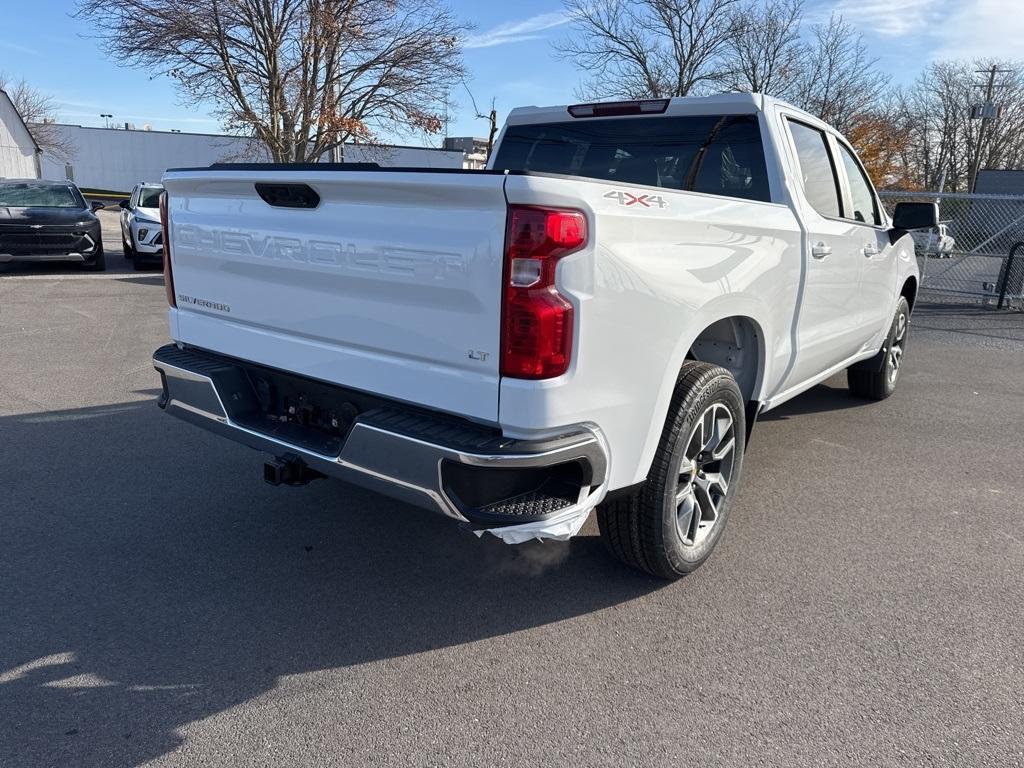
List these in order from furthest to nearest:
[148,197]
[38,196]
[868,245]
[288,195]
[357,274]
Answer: [148,197] < [38,196] < [868,245] < [288,195] < [357,274]

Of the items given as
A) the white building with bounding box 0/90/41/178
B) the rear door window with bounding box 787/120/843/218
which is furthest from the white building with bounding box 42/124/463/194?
the rear door window with bounding box 787/120/843/218

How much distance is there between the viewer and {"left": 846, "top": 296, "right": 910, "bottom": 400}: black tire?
6.18 metres

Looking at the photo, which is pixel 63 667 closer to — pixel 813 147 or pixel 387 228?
pixel 387 228

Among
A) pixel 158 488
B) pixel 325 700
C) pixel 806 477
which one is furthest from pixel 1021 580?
pixel 158 488

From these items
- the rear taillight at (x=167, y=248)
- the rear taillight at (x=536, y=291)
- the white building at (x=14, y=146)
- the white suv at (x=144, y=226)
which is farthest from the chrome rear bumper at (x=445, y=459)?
the white building at (x=14, y=146)

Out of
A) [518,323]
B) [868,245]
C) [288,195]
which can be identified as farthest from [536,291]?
[868,245]

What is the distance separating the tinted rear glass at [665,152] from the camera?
3.98m

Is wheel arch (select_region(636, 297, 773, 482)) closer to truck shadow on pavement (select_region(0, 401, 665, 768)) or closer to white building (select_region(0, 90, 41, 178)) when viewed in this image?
truck shadow on pavement (select_region(0, 401, 665, 768))

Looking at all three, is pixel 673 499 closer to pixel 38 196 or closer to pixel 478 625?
pixel 478 625

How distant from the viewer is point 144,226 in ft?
46.8

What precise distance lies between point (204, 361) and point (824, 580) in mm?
2892

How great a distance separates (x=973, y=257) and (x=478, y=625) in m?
14.6

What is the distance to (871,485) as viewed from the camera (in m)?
4.54

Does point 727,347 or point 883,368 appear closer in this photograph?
point 727,347
